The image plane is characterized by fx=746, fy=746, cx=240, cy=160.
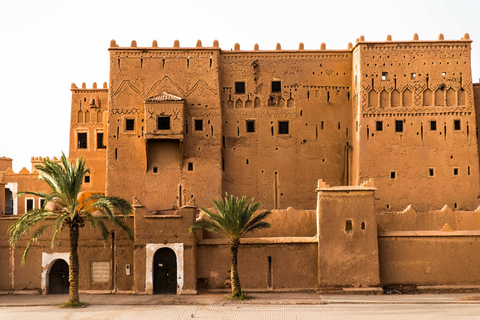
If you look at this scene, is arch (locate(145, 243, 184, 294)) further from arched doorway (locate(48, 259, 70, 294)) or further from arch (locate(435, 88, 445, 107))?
arch (locate(435, 88, 445, 107))

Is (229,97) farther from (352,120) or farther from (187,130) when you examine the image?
(352,120)

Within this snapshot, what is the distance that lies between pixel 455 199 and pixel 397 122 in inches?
185

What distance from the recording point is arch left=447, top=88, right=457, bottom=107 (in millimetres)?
37062

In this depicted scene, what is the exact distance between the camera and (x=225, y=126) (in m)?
38.5

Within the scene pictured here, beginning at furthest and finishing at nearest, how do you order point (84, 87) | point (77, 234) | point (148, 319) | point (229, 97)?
point (84, 87) < point (229, 97) < point (77, 234) < point (148, 319)

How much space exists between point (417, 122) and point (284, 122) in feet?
21.9

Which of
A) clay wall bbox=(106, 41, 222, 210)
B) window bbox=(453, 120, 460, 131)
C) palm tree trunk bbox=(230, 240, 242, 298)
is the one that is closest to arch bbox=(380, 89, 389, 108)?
window bbox=(453, 120, 460, 131)

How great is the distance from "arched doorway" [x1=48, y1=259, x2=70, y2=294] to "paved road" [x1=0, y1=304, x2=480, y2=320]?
3.49m

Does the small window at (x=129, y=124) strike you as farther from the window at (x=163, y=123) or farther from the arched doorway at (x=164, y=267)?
the arched doorway at (x=164, y=267)

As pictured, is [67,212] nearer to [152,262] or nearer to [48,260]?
[48,260]

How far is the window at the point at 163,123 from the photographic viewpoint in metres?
37.0

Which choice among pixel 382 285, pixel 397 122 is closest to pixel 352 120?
pixel 397 122

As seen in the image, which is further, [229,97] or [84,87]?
[84,87]

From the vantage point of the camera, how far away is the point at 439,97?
37.1 m
